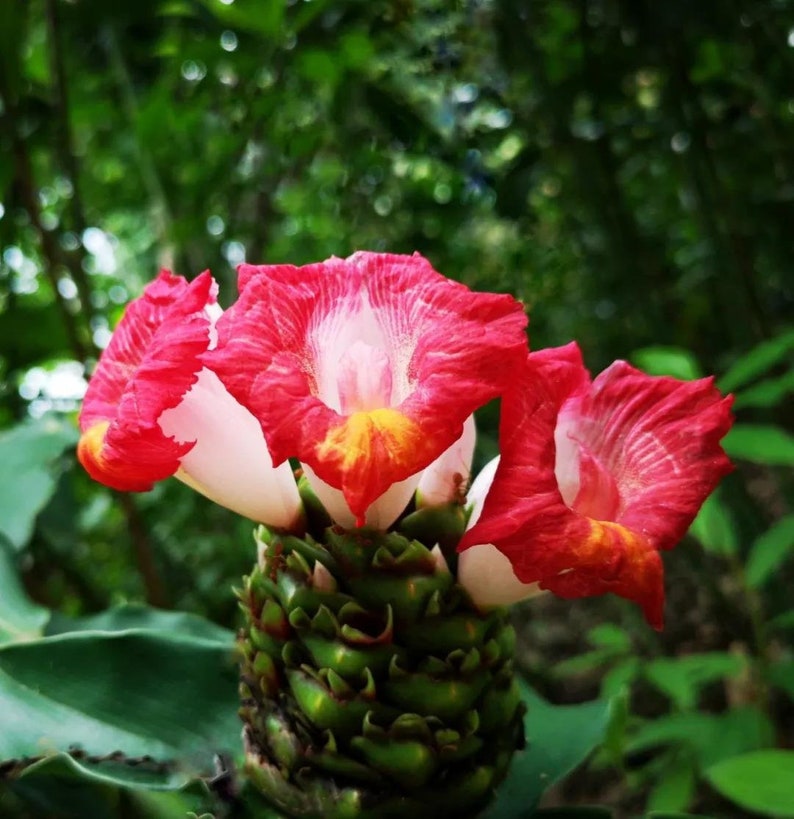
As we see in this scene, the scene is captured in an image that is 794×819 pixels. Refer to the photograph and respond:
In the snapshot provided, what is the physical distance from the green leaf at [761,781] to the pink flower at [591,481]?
0.40 m

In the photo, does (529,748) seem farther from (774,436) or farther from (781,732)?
(781,732)

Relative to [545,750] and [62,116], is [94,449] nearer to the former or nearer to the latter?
[545,750]

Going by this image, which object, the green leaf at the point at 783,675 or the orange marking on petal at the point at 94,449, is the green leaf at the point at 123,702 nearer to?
the orange marking on petal at the point at 94,449

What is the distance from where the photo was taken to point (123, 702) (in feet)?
1.84

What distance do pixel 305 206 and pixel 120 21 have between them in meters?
0.38

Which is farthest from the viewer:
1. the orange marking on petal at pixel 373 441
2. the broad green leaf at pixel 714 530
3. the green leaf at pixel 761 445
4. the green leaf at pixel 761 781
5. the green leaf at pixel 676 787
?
the green leaf at pixel 676 787

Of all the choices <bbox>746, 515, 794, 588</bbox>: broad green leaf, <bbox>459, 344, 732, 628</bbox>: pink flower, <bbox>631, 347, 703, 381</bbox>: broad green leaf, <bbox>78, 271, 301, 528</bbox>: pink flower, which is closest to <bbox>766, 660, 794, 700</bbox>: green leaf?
<bbox>746, 515, 794, 588</bbox>: broad green leaf

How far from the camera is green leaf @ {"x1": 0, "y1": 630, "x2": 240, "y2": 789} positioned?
521 millimetres

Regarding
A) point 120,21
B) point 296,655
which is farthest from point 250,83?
point 296,655

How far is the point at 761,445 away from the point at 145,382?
74 centimetres

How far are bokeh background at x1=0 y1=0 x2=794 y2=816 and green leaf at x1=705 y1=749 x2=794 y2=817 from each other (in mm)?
103

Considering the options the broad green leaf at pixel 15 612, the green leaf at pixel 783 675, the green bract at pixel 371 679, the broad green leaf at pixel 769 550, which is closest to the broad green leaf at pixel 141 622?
the broad green leaf at pixel 15 612

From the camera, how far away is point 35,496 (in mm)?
823

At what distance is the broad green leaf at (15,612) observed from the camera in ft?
2.08
